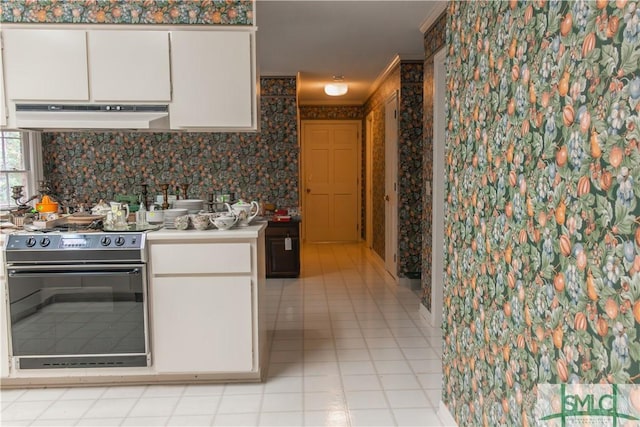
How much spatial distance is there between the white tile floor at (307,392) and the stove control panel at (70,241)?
88 centimetres

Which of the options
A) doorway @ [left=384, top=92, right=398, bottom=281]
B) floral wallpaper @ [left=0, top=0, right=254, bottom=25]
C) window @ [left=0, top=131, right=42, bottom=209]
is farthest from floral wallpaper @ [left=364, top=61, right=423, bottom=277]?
window @ [left=0, top=131, right=42, bottom=209]

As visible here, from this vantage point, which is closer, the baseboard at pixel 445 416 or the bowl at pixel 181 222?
the baseboard at pixel 445 416

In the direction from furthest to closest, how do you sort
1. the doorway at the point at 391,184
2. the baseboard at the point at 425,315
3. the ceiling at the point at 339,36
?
1. the doorway at the point at 391,184
2. the baseboard at the point at 425,315
3. the ceiling at the point at 339,36

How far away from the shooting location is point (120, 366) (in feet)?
8.81

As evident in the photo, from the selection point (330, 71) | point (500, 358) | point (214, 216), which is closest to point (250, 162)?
point (330, 71)

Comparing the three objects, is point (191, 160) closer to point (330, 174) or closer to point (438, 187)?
point (438, 187)

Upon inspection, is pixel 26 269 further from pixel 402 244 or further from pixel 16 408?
pixel 402 244

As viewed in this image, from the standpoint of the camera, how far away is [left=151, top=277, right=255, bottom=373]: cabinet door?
104 inches

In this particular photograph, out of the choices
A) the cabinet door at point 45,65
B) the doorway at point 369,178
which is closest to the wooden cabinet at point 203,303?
the cabinet door at point 45,65

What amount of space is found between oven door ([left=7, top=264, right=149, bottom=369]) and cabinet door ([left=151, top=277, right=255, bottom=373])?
0.33 ft

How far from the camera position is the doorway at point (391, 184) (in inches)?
206

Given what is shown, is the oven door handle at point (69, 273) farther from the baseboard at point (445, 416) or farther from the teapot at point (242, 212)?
the baseboard at point (445, 416)

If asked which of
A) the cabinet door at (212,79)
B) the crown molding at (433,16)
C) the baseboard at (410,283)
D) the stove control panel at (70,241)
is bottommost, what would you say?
the baseboard at (410,283)

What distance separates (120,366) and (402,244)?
3.33 m
